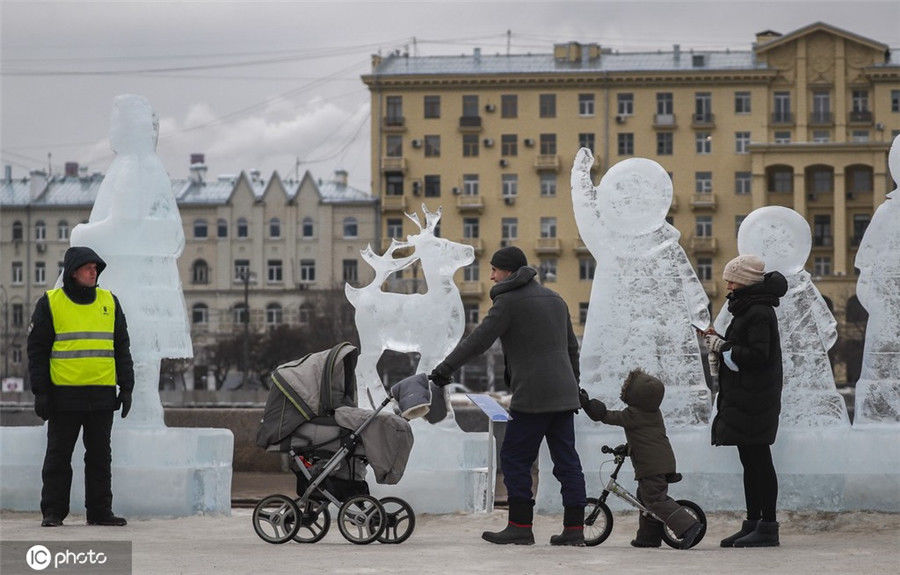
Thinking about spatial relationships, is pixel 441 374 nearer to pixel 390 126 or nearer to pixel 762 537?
pixel 762 537

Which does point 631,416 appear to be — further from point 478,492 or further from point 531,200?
point 531,200

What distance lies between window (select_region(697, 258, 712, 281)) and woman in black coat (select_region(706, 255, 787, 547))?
66.8 metres

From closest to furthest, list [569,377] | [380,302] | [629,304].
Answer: [569,377], [629,304], [380,302]

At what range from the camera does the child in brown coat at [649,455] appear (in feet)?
29.9

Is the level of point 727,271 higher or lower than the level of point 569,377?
higher

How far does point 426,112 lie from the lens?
76.5 metres

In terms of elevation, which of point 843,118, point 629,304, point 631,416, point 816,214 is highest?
point 843,118

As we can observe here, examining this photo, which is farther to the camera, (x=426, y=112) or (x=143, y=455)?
(x=426, y=112)

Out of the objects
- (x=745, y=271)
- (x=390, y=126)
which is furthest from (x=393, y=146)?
(x=745, y=271)

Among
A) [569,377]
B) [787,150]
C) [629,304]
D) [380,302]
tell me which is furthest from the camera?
[787,150]

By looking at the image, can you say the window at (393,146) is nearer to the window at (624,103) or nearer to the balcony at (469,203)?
the balcony at (469,203)

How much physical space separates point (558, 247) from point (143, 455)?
65.5 m

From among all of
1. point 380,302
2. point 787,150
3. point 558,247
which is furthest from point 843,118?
point 380,302

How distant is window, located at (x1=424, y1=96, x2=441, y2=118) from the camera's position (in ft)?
251
